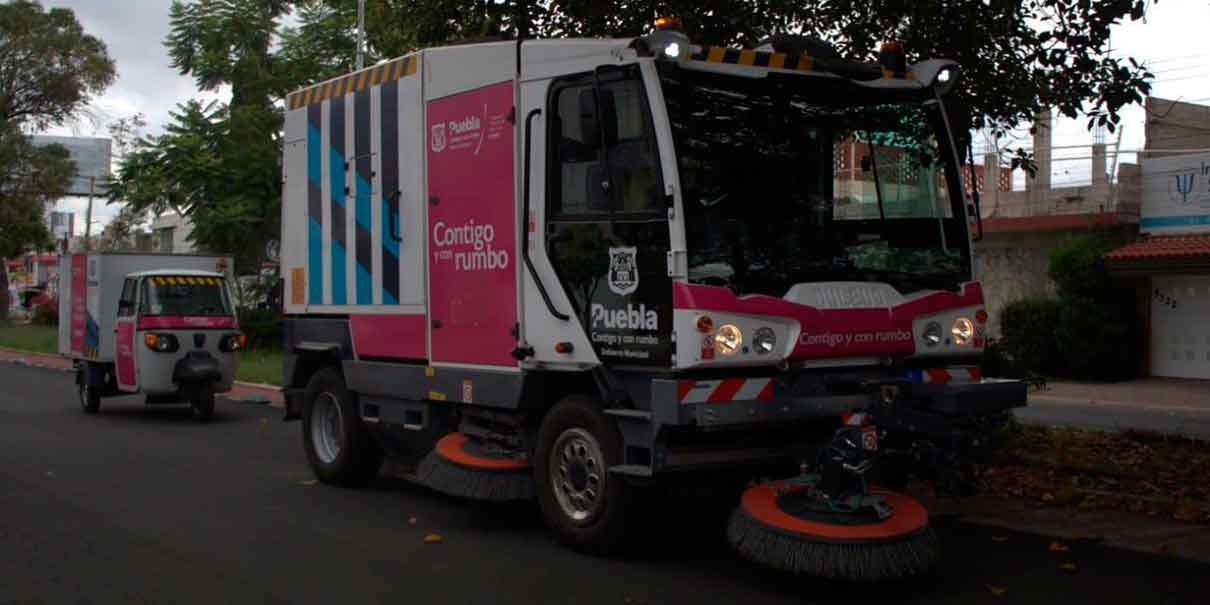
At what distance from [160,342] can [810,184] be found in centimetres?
1132

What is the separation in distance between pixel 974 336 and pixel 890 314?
0.76 m

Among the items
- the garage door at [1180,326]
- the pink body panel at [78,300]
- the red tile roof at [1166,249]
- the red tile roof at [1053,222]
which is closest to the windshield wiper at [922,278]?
the pink body panel at [78,300]

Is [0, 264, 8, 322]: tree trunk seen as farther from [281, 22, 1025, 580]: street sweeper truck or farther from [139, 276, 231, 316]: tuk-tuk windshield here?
[281, 22, 1025, 580]: street sweeper truck

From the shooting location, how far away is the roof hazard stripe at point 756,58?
6505mm

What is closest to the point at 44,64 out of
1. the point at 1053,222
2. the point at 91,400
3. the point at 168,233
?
the point at 168,233

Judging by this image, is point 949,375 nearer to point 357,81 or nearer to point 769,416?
point 769,416

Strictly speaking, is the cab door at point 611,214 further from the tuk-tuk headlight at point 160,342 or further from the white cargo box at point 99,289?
the white cargo box at point 99,289

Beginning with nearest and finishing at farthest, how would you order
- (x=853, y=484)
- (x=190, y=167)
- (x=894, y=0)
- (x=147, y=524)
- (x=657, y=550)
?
(x=853, y=484) < (x=657, y=550) < (x=147, y=524) < (x=894, y=0) < (x=190, y=167)

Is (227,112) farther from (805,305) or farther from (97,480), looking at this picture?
(805,305)

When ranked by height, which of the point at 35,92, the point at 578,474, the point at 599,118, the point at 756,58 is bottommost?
the point at 578,474

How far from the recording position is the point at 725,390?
6.24 metres

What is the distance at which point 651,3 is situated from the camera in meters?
10.7

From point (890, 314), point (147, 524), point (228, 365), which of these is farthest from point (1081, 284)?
point (147, 524)

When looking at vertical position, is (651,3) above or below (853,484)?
above
